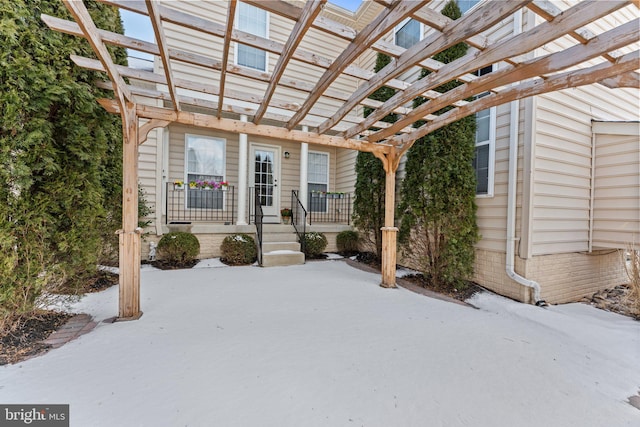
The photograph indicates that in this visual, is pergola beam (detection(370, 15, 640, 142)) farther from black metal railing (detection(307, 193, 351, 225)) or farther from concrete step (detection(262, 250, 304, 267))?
black metal railing (detection(307, 193, 351, 225))

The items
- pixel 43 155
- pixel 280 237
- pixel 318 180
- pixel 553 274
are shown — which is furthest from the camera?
pixel 318 180

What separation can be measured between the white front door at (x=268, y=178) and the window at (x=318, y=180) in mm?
1000

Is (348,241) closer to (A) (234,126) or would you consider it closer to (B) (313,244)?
(B) (313,244)

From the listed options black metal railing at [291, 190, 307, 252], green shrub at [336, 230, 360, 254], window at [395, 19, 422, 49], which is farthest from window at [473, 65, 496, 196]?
black metal railing at [291, 190, 307, 252]

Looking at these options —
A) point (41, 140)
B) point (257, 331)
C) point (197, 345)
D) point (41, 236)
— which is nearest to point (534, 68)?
point (257, 331)

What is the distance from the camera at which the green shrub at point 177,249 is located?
534cm

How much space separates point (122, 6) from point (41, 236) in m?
2.01

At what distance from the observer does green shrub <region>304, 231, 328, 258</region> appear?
253 inches

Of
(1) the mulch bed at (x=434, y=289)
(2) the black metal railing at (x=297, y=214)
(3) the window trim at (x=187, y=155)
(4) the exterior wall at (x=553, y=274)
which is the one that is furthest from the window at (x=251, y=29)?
(4) the exterior wall at (x=553, y=274)

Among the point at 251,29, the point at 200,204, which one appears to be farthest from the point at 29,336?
the point at 251,29

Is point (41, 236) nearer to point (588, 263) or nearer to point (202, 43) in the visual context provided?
point (202, 43)

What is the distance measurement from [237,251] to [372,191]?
10.1 ft

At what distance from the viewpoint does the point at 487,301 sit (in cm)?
389

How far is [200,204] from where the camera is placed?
6824mm
